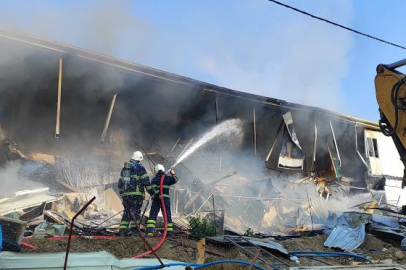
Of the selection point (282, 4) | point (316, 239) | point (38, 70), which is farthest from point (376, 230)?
point (38, 70)

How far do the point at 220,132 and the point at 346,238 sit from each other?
6.94 metres

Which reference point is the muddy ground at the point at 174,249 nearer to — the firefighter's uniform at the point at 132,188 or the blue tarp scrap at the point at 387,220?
the firefighter's uniform at the point at 132,188

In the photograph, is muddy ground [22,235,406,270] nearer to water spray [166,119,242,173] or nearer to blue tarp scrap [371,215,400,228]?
blue tarp scrap [371,215,400,228]

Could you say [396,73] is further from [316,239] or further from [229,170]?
[229,170]

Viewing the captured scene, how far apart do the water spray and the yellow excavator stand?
838 cm

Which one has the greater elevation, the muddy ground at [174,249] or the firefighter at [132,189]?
the firefighter at [132,189]

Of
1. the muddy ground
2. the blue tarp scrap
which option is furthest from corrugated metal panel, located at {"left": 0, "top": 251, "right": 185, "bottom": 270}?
the blue tarp scrap

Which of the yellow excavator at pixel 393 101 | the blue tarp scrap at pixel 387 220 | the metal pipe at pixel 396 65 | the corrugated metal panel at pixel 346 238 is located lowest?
the corrugated metal panel at pixel 346 238

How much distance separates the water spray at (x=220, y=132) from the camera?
1368cm

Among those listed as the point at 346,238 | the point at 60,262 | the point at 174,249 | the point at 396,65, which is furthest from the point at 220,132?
the point at 60,262

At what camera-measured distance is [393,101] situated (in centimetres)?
520

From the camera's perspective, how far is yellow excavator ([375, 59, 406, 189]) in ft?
16.9

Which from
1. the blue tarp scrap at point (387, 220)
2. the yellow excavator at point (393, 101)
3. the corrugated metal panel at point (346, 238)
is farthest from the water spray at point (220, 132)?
the yellow excavator at point (393, 101)

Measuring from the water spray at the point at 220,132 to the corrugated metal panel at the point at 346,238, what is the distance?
5.97 m
